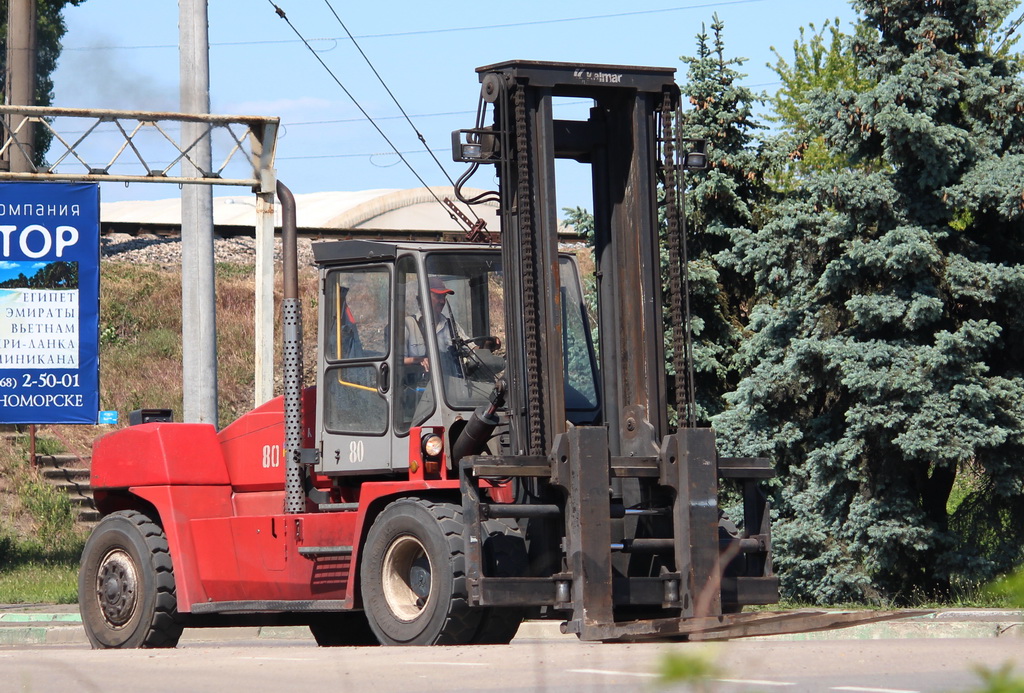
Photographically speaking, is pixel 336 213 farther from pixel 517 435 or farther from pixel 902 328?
pixel 517 435

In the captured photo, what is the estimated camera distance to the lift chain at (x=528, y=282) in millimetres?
8633

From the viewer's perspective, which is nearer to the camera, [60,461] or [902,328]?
[902,328]

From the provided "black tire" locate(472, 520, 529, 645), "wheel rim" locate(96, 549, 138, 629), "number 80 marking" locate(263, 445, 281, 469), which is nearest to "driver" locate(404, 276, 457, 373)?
"black tire" locate(472, 520, 529, 645)

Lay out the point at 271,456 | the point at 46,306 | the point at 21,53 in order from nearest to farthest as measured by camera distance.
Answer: the point at 271,456
the point at 46,306
the point at 21,53

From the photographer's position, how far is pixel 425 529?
8766 mm

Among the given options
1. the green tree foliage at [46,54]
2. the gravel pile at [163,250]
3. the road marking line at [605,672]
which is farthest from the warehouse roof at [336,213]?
the road marking line at [605,672]

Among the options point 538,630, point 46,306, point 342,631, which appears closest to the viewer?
point 342,631

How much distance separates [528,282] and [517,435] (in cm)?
92

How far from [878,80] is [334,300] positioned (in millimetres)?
8830

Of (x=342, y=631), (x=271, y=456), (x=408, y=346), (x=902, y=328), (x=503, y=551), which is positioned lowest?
(x=342, y=631)

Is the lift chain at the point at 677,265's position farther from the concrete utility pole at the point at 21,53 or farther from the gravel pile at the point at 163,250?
the gravel pile at the point at 163,250

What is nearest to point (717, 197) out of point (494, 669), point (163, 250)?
point (494, 669)

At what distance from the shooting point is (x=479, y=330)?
970 cm

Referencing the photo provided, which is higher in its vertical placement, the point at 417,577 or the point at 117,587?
the point at 417,577
